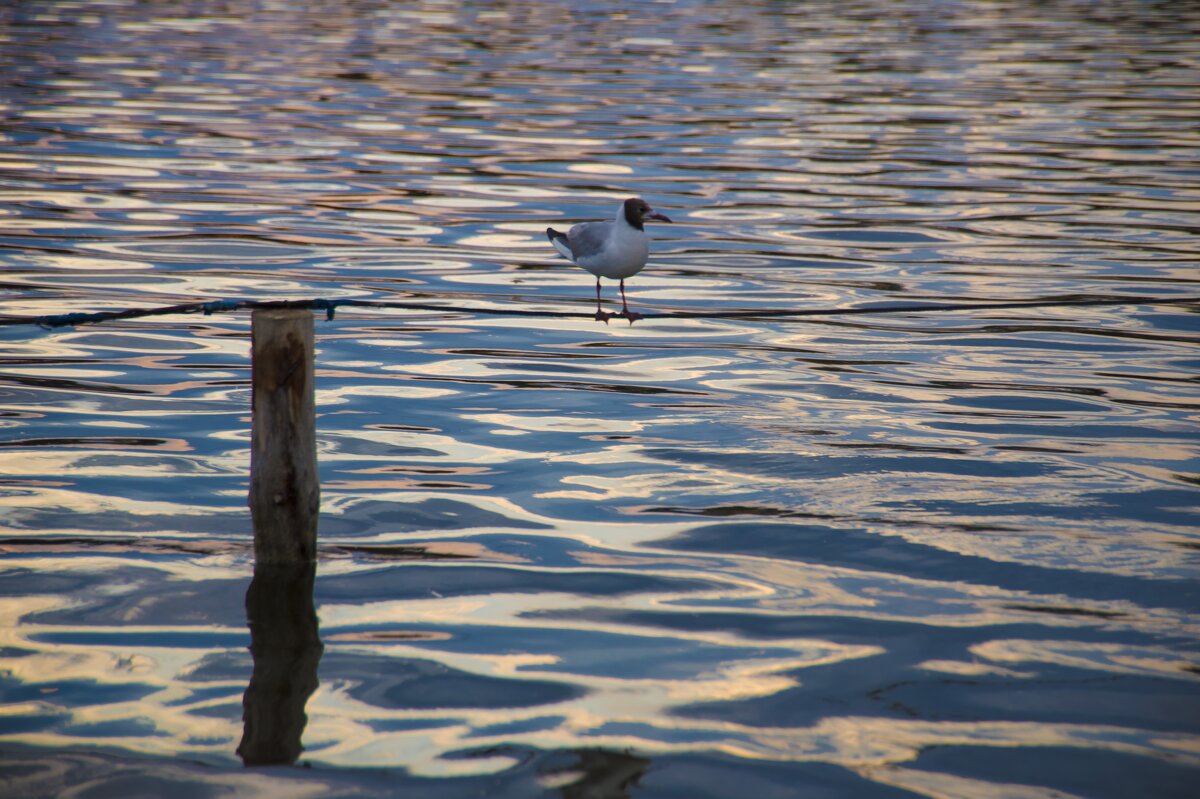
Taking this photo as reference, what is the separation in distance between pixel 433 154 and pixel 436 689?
2015 centimetres

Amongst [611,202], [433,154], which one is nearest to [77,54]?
[433,154]

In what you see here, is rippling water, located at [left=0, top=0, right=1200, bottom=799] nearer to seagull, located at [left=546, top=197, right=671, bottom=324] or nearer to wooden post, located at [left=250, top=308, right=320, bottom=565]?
wooden post, located at [left=250, top=308, right=320, bottom=565]

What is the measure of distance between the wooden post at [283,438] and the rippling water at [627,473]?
1.68ft

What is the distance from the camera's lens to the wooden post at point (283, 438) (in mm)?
7316

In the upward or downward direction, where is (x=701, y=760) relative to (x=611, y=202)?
downward

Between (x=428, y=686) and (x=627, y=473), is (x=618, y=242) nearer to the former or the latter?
(x=627, y=473)

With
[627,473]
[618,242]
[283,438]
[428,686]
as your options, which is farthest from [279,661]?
[618,242]

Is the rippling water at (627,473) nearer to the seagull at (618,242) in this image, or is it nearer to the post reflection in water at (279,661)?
the post reflection in water at (279,661)

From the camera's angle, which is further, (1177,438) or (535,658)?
(1177,438)

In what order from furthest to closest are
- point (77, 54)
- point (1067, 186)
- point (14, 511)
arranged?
point (77, 54) → point (1067, 186) → point (14, 511)

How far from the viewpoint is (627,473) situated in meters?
10.8

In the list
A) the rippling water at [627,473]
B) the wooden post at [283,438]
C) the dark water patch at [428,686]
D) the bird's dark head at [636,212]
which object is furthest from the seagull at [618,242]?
the dark water patch at [428,686]

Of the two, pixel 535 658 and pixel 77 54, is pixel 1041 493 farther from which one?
pixel 77 54

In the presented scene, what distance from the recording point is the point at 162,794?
645 cm
